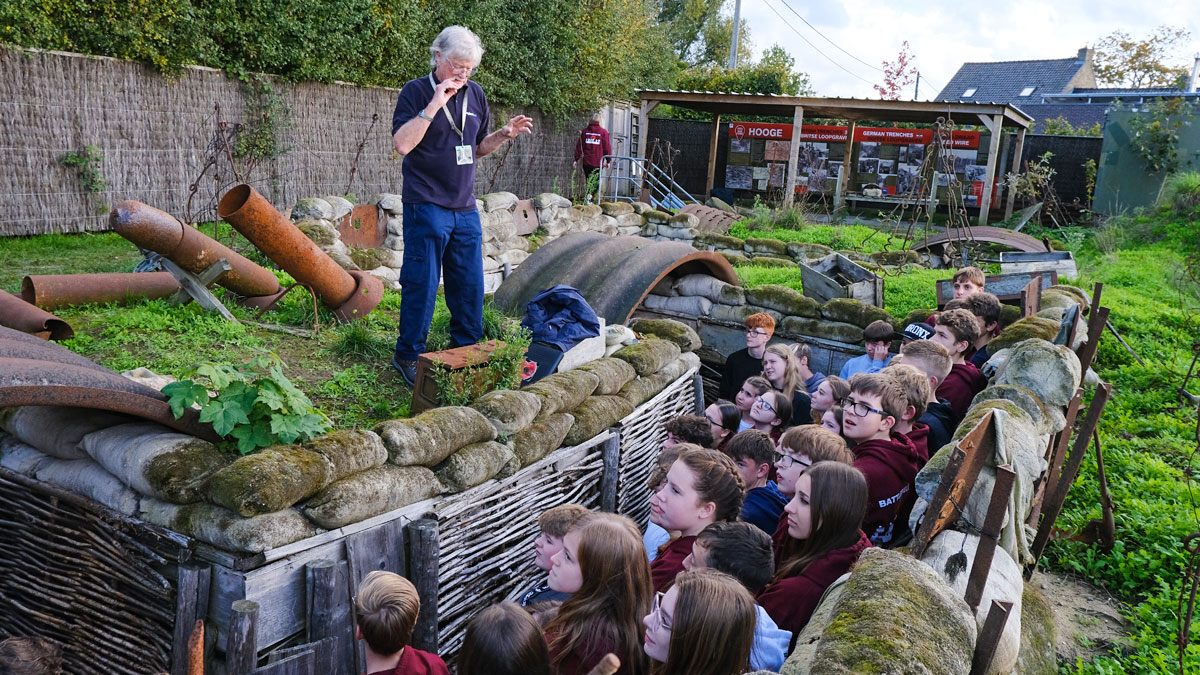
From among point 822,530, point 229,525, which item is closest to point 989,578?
point 822,530

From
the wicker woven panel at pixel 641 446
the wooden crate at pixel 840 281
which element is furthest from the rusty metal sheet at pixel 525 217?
the wicker woven panel at pixel 641 446

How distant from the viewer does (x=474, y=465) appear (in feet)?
12.9

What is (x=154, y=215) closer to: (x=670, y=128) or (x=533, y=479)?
(x=533, y=479)

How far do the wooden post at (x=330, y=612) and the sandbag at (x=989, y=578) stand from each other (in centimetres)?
219

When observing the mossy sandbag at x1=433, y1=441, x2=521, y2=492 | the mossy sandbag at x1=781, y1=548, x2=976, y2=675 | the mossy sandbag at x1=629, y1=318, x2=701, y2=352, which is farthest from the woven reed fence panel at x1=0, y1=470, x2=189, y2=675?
the mossy sandbag at x1=629, y1=318, x2=701, y2=352

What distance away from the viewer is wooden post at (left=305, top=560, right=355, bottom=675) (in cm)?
323

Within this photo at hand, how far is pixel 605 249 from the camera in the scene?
7566 mm

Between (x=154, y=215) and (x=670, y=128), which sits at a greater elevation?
(x=670, y=128)

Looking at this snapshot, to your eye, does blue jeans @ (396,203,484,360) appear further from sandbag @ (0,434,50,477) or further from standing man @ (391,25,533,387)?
sandbag @ (0,434,50,477)

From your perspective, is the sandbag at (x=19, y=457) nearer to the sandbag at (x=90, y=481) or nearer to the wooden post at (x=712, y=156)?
the sandbag at (x=90, y=481)

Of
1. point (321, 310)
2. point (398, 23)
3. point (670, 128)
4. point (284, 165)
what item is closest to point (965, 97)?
point (670, 128)

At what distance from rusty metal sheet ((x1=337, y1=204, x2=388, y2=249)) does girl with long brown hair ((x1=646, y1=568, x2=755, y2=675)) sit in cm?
689

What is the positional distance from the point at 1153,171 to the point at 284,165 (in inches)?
685

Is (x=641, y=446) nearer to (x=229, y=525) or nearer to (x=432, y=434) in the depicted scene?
(x=432, y=434)
